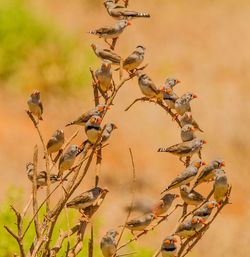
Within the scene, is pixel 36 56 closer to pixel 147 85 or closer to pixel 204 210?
pixel 147 85

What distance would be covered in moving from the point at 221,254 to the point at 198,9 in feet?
44.4

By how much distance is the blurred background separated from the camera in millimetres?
9992

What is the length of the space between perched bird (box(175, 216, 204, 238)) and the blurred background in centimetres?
189

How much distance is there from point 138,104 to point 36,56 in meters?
2.33

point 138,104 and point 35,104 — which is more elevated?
point 138,104

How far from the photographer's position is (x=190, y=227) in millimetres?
3666

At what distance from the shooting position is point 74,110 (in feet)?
43.6

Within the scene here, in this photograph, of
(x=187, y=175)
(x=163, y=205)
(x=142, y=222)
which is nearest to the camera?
(x=187, y=175)

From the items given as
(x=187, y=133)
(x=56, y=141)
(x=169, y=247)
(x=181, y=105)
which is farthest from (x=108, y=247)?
(x=181, y=105)

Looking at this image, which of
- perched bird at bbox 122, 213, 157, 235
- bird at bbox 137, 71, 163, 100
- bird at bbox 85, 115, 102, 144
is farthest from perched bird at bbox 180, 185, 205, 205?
bird at bbox 137, 71, 163, 100

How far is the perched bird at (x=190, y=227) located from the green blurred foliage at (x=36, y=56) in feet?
33.1

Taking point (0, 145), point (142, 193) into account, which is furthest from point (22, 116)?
point (142, 193)

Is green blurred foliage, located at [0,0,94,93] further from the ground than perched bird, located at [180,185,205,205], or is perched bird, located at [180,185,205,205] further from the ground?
green blurred foliage, located at [0,0,94,93]

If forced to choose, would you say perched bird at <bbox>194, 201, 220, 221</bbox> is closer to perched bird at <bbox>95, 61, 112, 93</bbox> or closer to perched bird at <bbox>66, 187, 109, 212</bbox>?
perched bird at <bbox>66, 187, 109, 212</bbox>
